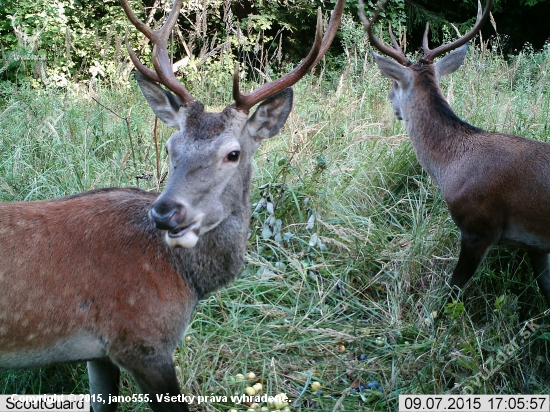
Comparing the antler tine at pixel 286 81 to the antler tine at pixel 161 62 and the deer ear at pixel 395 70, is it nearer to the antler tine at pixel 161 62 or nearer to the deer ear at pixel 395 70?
the antler tine at pixel 161 62

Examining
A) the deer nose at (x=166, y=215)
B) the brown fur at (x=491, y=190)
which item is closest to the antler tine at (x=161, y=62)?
the deer nose at (x=166, y=215)

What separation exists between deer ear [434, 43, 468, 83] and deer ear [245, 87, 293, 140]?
2.07 metres

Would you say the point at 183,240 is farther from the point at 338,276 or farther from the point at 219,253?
the point at 338,276

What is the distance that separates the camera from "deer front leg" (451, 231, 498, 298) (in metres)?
3.47

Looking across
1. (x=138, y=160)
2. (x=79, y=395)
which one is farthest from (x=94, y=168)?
(x=79, y=395)

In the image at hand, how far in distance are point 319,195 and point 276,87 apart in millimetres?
1735

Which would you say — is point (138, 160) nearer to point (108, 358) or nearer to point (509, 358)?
point (108, 358)

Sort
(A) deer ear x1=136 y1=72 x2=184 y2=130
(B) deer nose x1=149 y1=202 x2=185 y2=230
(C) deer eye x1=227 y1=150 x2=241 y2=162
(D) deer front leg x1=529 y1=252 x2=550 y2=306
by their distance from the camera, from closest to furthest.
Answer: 1. (B) deer nose x1=149 y1=202 x2=185 y2=230
2. (C) deer eye x1=227 y1=150 x2=241 y2=162
3. (A) deer ear x1=136 y1=72 x2=184 y2=130
4. (D) deer front leg x1=529 y1=252 x2=550 y2=306

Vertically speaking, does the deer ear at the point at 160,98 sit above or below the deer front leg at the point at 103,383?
above

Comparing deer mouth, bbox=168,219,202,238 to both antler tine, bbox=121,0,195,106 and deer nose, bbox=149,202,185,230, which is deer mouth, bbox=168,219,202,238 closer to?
deer nose, bbox=149,202,185,230

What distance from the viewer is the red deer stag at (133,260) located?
2.35 m

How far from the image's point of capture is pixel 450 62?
4559 mm

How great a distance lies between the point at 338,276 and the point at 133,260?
70.5 inches

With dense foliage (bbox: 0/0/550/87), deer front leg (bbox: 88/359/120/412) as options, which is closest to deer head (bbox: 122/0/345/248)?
deer front leg (bbox: 88/359/120/412)
